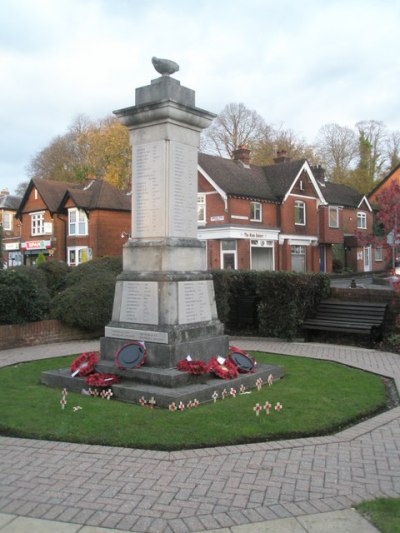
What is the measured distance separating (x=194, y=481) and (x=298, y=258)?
36995mm

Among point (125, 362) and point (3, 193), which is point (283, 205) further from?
point (3, 193)

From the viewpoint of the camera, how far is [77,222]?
138 feet

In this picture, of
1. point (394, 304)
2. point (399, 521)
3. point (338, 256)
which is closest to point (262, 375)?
point (399, 521)

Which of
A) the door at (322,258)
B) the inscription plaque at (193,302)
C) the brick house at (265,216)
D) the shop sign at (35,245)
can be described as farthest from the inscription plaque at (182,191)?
the shop sign at (35,245)

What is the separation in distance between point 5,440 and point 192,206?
15.8 feet

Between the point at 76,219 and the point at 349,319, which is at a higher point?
the point at 76,219

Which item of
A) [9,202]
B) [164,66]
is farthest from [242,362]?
[9,202]

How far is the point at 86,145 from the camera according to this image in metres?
57.5

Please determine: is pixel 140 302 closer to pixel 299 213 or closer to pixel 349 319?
pixel 349 319

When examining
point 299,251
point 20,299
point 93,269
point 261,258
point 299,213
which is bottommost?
point 20,299

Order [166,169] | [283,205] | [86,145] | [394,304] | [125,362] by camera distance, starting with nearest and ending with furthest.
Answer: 1. [125,362]
2. [166,169]
3. [394,304]
4. [283,205]
5. [86,145]

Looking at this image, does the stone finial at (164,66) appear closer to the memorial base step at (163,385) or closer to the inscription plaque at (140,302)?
the inscription plaque at (140,302)

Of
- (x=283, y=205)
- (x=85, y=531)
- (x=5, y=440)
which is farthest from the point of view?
(x=283, y=205)

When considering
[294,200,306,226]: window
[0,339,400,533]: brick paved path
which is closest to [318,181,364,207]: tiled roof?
[294,200,306,226]: window
